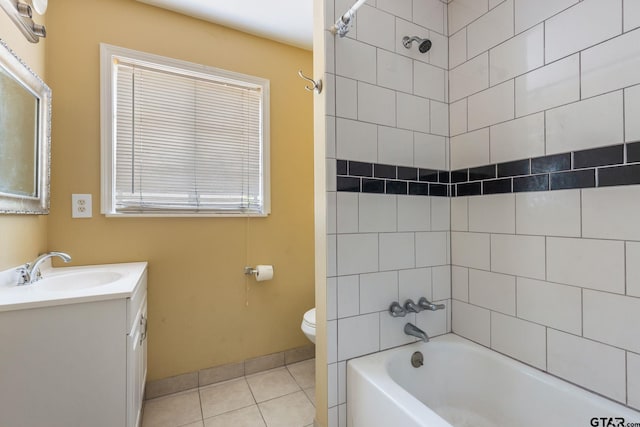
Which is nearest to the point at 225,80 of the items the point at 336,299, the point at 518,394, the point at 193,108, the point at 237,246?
the point at 193,108

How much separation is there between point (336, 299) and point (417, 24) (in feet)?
4.85

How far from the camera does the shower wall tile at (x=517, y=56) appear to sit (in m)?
1.19

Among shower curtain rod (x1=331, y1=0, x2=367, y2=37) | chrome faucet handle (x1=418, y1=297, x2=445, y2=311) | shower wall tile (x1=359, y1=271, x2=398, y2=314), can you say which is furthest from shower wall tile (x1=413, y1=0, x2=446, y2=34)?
chrome faucet handle (x1=418, y1=297, x2=445, y2=311)

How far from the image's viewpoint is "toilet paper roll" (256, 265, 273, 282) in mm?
1998

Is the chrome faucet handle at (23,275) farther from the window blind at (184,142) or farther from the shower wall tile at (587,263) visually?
the shower wall tile at (587,263)

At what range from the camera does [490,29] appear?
4.50 feet

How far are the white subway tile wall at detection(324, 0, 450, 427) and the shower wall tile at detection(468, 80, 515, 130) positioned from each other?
10cm

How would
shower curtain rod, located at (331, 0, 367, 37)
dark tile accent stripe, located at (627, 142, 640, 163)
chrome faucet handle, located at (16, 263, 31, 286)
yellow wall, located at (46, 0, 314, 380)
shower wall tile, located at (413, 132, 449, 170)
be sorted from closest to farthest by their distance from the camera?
dark tile accent stripe, located at (627, 142, 640, 163)
shower curtain rod, located at (331, 0, 367, 37)
chrome faucet handle, located at (16, 263, 31, 286)
shower wall tile, located at (413, 132, 449, 170)
yellow wall, located at (46, 0, 314, 380)

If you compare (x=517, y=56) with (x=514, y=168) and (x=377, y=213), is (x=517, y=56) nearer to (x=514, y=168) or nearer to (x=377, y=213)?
(x=514, y=168)

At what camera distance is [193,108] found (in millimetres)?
1930

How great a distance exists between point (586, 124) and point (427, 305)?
0.96m

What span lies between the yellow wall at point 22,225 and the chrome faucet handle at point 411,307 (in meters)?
1.77

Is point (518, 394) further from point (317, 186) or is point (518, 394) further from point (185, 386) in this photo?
point (185, 386)

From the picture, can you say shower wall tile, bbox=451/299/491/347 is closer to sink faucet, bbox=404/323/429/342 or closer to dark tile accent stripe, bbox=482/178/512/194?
sink faucet, bbox=404/323/429/342
